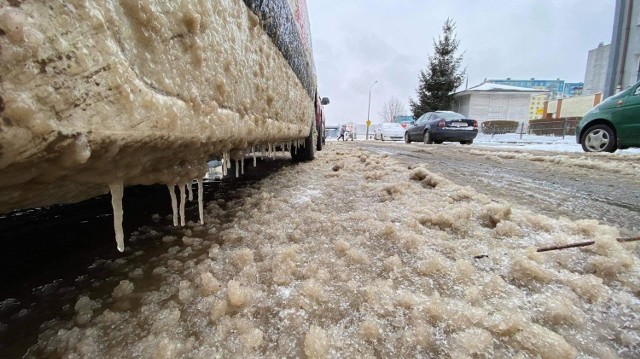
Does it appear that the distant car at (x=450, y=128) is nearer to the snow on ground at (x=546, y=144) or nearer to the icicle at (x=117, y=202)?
the snow on ground at (x=546, y=144)

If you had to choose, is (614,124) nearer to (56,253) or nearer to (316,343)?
(316,343)

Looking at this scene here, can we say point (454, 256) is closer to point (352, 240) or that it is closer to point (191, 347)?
point (352, 240)

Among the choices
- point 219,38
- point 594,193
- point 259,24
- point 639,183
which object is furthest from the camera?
point 639,183

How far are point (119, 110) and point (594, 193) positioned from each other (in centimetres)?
305

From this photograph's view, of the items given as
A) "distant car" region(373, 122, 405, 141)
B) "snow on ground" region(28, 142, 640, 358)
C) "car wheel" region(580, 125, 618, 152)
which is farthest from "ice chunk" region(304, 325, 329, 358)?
"distant car" region(373, 122, 405, 141)

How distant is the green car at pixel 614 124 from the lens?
18.2 feet

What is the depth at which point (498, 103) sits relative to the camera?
95.6 ft

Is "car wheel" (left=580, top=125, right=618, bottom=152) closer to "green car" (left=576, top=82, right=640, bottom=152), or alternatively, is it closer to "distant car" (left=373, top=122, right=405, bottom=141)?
"green car" (left=576, top=82, right=640, bottom=152)

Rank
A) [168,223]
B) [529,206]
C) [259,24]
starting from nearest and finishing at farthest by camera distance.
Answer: [259,24] < [168,223] < [529,206]

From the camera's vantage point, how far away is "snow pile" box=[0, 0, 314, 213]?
0.50m

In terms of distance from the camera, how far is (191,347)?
0.78 metres

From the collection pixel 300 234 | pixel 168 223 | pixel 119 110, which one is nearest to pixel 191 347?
pixel 119 110

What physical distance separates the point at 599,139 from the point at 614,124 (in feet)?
1.66

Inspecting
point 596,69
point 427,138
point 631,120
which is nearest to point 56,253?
point 631,120
